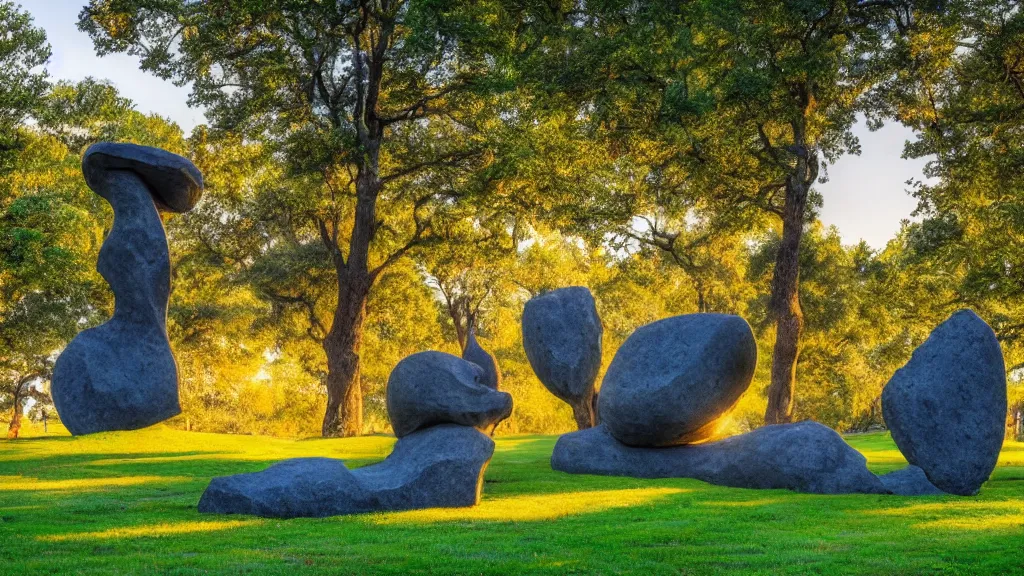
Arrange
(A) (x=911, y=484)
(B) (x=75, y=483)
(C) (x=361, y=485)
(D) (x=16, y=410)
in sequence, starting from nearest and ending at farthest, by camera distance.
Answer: (C) (x=361, y=485) < (A) (x=911, y=484) < (B) (x=75, y=483) < (D) (x=16, y=410)

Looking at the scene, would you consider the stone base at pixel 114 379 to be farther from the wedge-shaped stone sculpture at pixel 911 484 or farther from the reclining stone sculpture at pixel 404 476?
the wedge-shaped stone sculpture at pixel 911 484

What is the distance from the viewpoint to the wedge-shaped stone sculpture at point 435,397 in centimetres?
1248

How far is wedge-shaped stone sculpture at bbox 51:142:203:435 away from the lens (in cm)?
1712

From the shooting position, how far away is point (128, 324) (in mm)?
17562

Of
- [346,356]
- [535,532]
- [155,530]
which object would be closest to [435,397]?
[535,532]

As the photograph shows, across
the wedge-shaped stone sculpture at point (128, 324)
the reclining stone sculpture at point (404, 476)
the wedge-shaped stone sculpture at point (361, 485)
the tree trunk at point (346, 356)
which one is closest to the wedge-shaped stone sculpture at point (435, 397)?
the reclining stone sculpture at point (404, 476)

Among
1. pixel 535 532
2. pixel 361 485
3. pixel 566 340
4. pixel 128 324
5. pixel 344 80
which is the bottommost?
pixel 535 532

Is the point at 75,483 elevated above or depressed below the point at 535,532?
above

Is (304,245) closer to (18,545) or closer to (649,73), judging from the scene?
(649,73)

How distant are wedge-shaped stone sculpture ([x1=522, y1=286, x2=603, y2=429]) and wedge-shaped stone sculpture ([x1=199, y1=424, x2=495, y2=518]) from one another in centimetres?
647

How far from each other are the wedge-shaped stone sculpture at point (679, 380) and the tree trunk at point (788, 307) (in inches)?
289

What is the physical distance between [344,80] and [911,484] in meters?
19.7

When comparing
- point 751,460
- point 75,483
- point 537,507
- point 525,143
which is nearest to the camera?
point 537,507

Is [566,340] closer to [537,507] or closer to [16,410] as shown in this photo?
[537,507]
